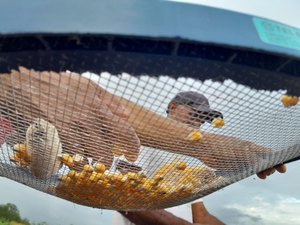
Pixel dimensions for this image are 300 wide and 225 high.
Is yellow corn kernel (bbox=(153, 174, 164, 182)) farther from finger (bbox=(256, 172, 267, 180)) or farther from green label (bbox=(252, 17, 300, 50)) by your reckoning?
green label (bbox=(252, 17, 300, 50))

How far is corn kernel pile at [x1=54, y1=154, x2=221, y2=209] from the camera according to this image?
3.64 feet

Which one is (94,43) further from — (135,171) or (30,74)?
(135,171)

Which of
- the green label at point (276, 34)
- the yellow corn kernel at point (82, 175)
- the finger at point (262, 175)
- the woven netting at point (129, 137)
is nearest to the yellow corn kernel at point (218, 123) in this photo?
the woven netting at point (129, 137)

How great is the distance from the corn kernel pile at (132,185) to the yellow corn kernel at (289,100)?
1.22 ft

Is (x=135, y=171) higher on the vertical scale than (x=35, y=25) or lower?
higher

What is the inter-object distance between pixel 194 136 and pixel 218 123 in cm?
7

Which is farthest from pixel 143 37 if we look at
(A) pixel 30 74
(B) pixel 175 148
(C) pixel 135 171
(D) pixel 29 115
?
(C) pixel 135 171

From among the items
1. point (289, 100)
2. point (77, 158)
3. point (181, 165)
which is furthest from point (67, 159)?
point (289, 100)

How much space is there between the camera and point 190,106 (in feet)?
2.62

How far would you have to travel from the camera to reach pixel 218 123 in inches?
34.8

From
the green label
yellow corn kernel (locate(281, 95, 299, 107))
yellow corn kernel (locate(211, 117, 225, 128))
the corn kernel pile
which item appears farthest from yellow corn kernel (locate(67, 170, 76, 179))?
the green label

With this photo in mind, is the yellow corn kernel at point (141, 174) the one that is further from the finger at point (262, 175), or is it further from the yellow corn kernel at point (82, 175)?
the finger at point (262, 175)

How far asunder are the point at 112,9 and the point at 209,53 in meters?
0.15

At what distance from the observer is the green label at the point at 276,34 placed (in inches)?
Answer: 23.3
